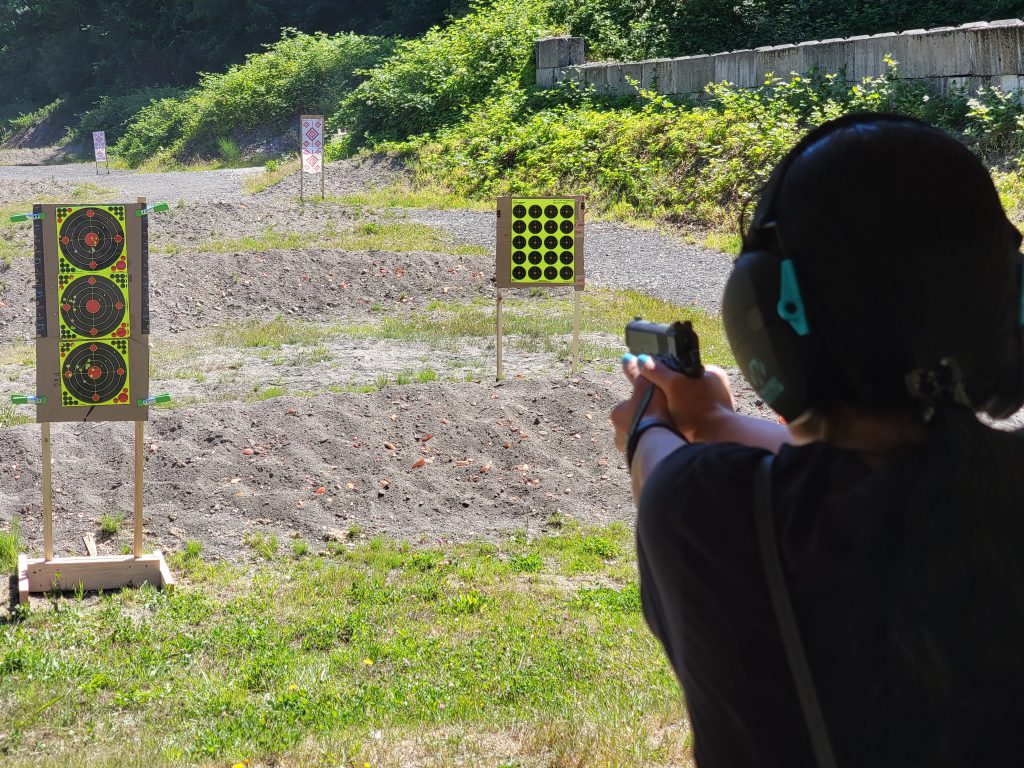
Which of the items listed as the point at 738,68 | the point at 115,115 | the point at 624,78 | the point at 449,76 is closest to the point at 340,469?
the point at 738,68

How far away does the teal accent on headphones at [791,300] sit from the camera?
4.15ft

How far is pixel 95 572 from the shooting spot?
605 cm

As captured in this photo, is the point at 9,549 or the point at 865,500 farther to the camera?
the point at 9,549

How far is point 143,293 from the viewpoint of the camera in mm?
6172

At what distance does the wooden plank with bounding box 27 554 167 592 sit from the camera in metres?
5.98

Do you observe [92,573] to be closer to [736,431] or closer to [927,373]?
[736,431]

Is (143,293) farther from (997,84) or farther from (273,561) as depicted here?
(997,84)

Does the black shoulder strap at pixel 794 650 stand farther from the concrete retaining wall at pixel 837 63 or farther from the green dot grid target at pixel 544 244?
the concrete retaining wall at pixel 837 63

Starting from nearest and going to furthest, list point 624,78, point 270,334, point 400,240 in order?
1. point 270,334
2. point 400,240
3. point 624,78

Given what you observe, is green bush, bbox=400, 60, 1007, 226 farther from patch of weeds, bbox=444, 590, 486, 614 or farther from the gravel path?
patch of weeds, bbox=444, 590, 486, 614

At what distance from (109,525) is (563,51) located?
2158 cm

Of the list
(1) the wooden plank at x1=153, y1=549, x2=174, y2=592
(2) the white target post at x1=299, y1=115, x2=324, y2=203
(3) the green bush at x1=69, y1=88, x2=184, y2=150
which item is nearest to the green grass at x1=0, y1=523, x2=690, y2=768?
(1) the wooden plank at x1=153, y1=549, x2=174, y2=592

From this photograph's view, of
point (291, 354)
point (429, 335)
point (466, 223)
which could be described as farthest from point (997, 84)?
point (291, 354)

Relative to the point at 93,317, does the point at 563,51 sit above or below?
above
